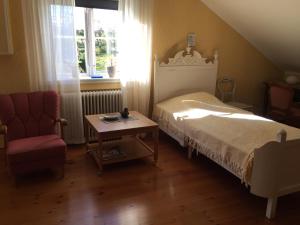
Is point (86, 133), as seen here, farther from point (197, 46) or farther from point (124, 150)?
point (197, 46)

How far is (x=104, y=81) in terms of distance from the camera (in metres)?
3.71

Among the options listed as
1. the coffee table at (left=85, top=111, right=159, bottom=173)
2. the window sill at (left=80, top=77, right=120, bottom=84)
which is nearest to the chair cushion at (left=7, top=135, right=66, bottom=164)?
the coffee table at (left=85, top=111, right=159, bottom=173)

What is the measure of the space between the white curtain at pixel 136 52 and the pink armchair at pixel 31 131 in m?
1.03

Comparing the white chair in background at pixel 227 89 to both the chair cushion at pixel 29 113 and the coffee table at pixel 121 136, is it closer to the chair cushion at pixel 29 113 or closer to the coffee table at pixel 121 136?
the coffee table at pixel 121 136

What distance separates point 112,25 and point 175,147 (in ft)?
6.19

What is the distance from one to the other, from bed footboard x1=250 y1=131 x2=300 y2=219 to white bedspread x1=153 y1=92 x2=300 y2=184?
0.29 feet

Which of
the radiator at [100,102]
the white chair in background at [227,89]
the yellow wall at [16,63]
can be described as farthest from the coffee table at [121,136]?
the white chair in background at [227,89]

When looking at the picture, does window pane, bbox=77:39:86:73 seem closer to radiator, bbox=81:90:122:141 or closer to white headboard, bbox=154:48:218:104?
radiator, bbox=81:90:122:141

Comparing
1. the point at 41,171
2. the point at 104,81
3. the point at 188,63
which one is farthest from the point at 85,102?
the point at 188,63

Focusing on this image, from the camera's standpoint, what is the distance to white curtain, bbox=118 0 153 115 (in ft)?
11.5

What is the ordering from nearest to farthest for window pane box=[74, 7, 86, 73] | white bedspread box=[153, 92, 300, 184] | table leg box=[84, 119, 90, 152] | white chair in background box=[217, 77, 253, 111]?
white bedspread box=[153, 92, 300, 184]
table leg box=[84, 119, 90, 152]
window pane box=[74, 7, 86, 73]
white chair in background box=[217, 77, 253, 111]

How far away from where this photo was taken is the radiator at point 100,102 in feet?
11.8

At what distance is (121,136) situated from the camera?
302cm

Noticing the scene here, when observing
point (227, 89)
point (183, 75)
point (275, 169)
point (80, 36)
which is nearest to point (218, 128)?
point (275, 169)
